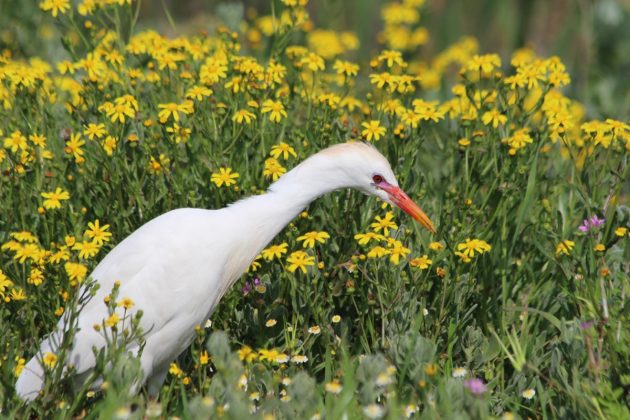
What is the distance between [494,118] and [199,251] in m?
1.35

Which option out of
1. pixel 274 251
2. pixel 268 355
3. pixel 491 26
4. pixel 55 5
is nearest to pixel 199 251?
pixel 274 251

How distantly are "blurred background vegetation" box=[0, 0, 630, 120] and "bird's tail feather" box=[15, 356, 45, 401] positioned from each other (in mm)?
2756

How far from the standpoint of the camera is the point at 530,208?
404cm

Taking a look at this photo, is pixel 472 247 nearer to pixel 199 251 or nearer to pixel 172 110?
pixel 199 251

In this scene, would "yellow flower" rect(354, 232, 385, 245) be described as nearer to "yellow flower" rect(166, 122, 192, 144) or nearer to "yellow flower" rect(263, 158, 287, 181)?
"yellow flower" rect(263, 158, 287, 181)

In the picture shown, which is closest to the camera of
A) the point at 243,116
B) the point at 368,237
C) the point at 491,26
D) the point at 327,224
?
the point at 368,237

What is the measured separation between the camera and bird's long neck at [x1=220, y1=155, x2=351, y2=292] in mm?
3297

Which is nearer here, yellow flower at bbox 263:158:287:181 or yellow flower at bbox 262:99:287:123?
yellow flower at bbox 263:158:287:181

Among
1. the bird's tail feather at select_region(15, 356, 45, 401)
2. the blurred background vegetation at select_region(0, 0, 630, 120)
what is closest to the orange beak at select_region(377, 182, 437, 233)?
the bird's tail feather at select_region(15, 356, 45, 401)

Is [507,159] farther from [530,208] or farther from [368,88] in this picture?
[368,88]

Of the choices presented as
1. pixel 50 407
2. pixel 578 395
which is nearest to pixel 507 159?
pixel 578 395

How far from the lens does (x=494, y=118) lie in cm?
389

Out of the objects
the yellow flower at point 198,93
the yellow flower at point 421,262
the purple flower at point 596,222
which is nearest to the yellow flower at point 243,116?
the yellow flower at point 198,93

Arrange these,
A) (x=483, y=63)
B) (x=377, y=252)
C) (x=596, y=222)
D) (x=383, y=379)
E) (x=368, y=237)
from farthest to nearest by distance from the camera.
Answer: (x=483, y=63)
(x=596, y=222)
(x=368, y=237)
(x=377, y=252)
(x=383, y=379)
